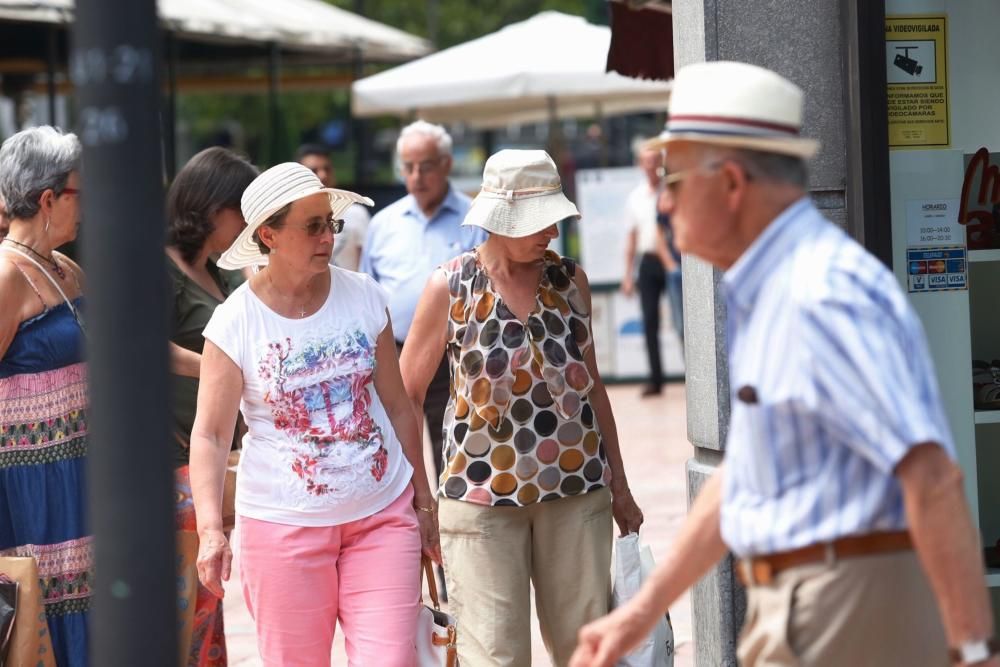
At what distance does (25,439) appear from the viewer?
4.73 metres

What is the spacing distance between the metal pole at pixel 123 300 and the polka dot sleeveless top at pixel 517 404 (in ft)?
7.35

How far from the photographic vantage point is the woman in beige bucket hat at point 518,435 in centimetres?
457

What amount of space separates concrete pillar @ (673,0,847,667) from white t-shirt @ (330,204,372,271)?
433 centimetres

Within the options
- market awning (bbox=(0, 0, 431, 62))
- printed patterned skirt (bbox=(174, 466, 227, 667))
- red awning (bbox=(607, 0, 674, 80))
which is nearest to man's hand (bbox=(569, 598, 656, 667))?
printed patterned skirt (bbox=(174, 466, 227, 667))

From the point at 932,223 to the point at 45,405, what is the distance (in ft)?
8.99

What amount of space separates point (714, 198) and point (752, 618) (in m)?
0.77

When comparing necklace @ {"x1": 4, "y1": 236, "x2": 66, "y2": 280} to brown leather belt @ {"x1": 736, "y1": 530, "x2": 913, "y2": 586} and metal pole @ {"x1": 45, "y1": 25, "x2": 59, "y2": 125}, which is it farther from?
metal pole @ {"x1": 45, "y1": 25, "x2": 59, "y2": 125}

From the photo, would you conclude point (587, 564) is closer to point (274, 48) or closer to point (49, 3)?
point (49, 3)

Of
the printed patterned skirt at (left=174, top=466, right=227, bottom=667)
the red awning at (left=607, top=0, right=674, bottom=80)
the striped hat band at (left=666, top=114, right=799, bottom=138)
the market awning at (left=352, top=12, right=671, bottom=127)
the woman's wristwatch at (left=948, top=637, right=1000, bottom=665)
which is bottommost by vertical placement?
the printed patterned skirt at (left=174, top=466, right=227, bottom=667)

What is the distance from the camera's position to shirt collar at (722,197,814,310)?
272 cm

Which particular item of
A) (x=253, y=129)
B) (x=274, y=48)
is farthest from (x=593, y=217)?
(x=253, y=129)

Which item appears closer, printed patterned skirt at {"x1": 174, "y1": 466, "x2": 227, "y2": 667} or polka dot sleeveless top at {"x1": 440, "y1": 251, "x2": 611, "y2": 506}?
polka dot sleeveless top at {"x1": 440, "y1": 251, "x2": 611, "y2": 506}

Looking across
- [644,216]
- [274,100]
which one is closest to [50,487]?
[644,216]

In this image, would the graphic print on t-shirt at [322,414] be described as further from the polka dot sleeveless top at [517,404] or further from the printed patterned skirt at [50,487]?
the printed patterned skirt at [50,487]
